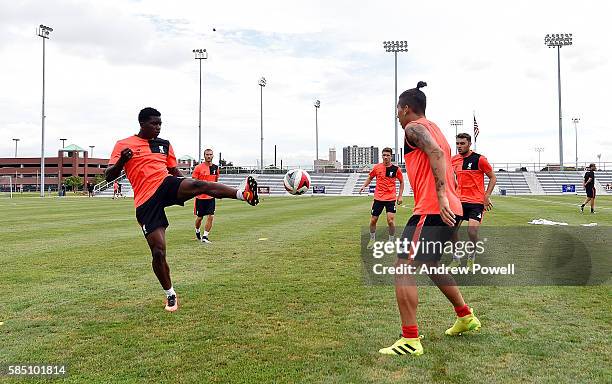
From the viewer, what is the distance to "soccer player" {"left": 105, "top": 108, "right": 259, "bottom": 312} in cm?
586

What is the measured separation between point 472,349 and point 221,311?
9.43ft

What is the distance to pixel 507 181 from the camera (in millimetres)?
63688

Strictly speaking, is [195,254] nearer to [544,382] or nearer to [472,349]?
[472,349]

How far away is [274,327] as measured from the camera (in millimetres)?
5168

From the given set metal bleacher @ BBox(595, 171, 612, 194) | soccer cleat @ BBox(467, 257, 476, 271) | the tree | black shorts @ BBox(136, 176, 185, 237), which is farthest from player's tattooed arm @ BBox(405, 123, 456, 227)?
the tree

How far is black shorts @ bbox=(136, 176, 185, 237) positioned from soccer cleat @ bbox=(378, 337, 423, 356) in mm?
3170

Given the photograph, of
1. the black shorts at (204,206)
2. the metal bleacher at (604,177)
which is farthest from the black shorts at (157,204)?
the metal bleacher at (604,177)

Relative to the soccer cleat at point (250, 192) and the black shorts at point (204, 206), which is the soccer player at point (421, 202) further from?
the black shorts at point (204, 206)

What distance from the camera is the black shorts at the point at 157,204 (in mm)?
6012

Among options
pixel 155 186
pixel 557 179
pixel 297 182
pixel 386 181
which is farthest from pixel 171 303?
pixel 557 179

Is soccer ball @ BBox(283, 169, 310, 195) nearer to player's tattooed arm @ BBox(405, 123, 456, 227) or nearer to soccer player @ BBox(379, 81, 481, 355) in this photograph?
soccer player @ BBox(379, 81, 481, 355)

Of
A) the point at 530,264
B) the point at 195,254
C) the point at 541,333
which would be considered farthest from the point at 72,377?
the point at 530,264

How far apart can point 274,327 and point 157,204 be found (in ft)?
7.09

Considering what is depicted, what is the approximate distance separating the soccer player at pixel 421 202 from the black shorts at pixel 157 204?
2.97 m
